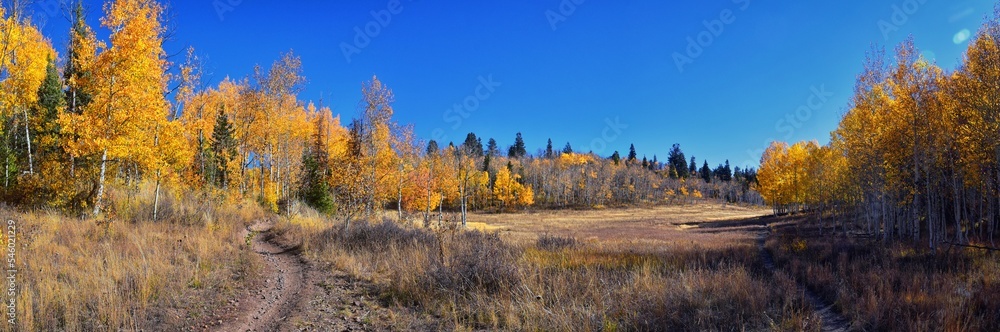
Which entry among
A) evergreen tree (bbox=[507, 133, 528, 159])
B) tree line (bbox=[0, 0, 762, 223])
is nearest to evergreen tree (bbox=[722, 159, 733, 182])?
evergreen tree (bbox=[507, 133, 528, 159])

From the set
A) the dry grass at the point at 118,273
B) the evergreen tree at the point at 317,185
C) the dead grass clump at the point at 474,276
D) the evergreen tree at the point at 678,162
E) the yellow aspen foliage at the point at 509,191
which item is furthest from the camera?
the evergreen tree at the point at 678,162

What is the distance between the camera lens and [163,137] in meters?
14.2

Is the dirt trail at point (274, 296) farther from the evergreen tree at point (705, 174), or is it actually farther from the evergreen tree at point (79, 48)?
the evergreen tree at point (705, 174)

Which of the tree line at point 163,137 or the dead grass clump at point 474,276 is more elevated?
the tree line at point 163,137

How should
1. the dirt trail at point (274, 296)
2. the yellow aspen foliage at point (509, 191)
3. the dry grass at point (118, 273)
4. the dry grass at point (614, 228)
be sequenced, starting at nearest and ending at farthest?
1. the dry grass at point (118, 273)
2. the dirt trail at point (274, 296)
3. the dry grass at point (614, 228)
4. the yellow aspen foliage at point (509, 191)

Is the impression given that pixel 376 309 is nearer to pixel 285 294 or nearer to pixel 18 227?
pixel 285 294

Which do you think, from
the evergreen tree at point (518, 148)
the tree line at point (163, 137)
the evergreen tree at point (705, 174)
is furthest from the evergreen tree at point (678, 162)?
the tree line at point (163, 137)

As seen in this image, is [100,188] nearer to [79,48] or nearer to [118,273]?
[79,48]

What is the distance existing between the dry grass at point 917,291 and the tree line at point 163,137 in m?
12.8

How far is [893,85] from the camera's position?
16.5 meters
